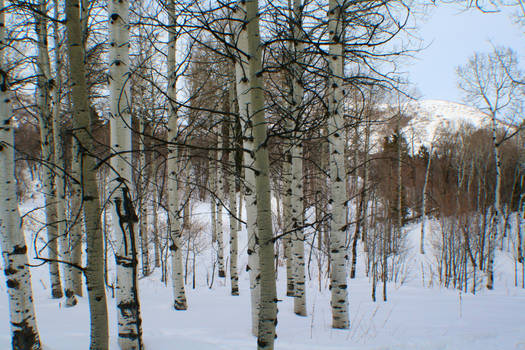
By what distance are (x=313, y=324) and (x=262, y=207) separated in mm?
4084

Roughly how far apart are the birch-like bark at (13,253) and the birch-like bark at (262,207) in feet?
10.1

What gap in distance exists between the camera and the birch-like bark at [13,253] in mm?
3502

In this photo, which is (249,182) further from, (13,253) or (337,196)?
(13,253)

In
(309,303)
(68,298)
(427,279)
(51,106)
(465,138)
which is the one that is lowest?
(427,279)

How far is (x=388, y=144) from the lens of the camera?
2533cm

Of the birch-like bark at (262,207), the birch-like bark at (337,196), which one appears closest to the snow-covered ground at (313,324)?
the birch-like bark at (337,196)

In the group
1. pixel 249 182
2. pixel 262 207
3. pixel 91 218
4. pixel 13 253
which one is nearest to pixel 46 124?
pixel 13 253

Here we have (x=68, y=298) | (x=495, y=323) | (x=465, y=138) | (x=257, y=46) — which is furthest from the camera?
(x=465, y=138)

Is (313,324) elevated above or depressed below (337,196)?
below

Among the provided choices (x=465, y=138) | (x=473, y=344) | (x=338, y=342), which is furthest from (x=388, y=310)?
(x=465, y=138)

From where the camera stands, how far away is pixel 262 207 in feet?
7.14

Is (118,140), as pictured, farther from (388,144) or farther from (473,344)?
(388,144)

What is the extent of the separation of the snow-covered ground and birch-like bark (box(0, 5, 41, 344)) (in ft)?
1.44

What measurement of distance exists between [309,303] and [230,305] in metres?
2.03
